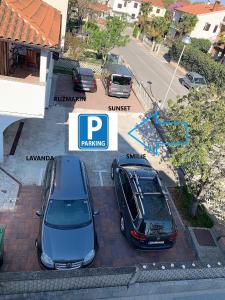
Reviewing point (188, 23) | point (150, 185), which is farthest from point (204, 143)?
point (188, 23)

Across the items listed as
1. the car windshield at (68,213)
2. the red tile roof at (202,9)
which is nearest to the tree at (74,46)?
the car windshield at (68,213)

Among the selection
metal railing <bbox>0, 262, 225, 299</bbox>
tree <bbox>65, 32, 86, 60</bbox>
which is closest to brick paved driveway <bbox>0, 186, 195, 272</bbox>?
metal railing <bbox>0, 262, 225, 299</bbox>

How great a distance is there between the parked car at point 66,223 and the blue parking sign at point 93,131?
1.97m

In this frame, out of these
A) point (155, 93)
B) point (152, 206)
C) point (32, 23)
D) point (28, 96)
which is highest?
point (32, 23)

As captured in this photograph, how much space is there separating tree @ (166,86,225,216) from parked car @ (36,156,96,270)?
3.73 m

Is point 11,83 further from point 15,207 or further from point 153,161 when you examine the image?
point 153,161

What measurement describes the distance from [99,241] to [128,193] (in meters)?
1.98

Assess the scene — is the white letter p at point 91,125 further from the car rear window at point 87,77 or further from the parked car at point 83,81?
the car rear window at point 87,77

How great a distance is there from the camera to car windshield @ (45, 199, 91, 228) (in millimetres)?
8352

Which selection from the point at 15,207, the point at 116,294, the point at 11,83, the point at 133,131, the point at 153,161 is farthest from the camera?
the point at 133,131

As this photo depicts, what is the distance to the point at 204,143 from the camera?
932 cm

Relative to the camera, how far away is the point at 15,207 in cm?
988

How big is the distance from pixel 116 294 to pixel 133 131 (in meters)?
10.7

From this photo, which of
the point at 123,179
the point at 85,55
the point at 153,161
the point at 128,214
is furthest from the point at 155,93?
the point at 128,214
